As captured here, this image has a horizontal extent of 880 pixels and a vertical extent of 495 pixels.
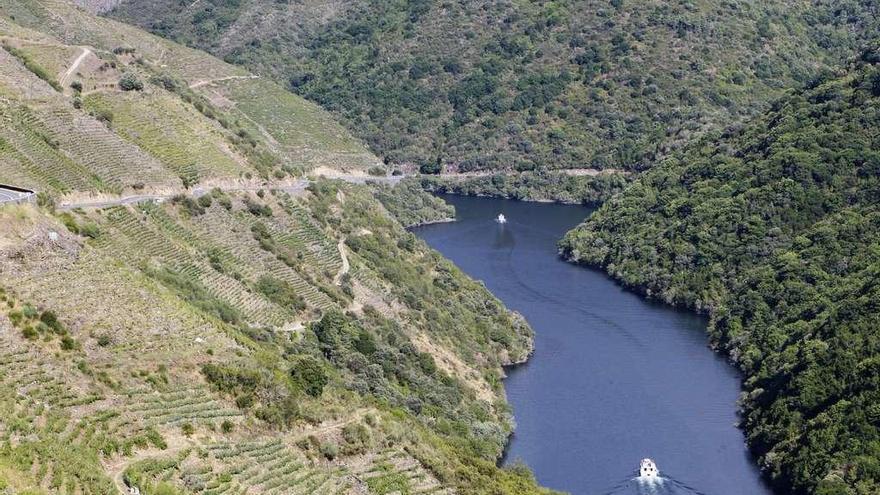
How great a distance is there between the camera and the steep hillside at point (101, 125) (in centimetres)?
7681

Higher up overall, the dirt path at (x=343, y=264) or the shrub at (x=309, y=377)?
the shrub at (x=309, y=377)

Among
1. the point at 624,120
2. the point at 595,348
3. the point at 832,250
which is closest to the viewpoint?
the point at 595,348

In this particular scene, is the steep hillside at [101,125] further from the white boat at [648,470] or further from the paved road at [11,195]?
the white boat at [648,470]

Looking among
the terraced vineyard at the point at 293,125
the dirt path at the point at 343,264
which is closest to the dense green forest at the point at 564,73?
the terraced vineyard at the point at 293,125

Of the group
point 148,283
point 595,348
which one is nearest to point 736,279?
point 595,348

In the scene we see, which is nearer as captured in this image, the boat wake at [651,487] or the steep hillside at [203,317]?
the steep hillside at [203,317]

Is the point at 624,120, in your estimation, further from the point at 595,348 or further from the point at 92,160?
the point at 92,160

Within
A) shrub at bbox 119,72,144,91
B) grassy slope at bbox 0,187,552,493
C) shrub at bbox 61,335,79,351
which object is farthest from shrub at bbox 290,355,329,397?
shrub at bbox 119,72,144,91

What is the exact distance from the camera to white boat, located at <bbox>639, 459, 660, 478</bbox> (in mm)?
70375

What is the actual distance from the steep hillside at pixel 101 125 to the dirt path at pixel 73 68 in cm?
6

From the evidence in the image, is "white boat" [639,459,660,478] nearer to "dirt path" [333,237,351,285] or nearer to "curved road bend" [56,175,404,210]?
"dirt path" [333,237,351,285]

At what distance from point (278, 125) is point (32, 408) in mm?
93082

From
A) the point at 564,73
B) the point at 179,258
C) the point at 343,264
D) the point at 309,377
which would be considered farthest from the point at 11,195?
the point at 564,73

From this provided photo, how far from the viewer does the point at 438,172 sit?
160500mm
